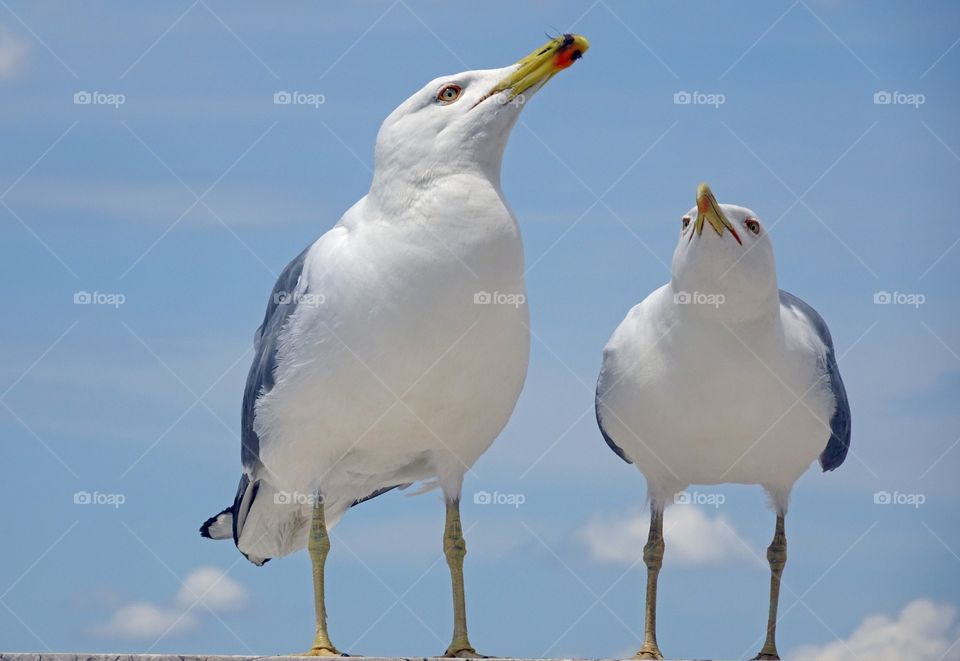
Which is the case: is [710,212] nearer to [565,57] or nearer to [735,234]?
[735,234]

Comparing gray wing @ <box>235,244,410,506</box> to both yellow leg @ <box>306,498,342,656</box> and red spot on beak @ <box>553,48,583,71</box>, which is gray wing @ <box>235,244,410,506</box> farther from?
red spot on beak @ <box>553,48,583,71</box>

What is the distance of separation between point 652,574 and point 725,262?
6.47 ft

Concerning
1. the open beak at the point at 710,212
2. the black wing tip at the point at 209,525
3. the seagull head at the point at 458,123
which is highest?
the seagull head at the point at 458,123

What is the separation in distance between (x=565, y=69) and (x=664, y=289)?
1.54m


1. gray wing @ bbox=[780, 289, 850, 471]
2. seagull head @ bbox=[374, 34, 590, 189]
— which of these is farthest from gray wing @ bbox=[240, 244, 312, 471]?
gray wing @ bbox=[780, 289, 850, 471]

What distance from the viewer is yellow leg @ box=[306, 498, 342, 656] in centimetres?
896

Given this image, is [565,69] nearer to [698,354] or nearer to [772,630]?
[698,354]

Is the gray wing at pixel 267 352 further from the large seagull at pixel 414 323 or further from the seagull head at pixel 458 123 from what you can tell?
the seagull head at pixel 458 123

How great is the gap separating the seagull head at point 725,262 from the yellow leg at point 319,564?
2.48m

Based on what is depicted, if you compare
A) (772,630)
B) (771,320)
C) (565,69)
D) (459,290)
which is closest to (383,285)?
(459,290)

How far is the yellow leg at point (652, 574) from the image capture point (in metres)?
9.82

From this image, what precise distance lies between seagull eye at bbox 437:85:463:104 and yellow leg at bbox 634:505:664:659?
9.39 feet

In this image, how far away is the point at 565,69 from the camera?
31.1ft

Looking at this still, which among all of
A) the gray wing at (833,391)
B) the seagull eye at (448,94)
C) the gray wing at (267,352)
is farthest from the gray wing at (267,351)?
the gray wing at (833,391)
